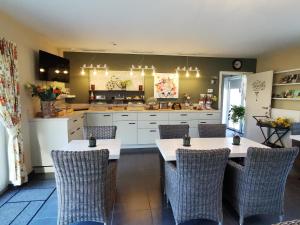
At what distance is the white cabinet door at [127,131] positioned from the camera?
15.3 feet

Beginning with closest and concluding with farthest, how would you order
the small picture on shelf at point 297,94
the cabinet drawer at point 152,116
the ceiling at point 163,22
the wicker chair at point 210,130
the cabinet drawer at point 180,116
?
1. the ceiling at point 163,22
2. the wicker chair at point 210,130
3. the small picture on shelf at point 297,94
4. the cabinet drawer at point 152,116
5. the cabinet drawer at point 180,116

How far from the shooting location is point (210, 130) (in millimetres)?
3107

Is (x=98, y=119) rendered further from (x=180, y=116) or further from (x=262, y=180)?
(x=262, y=180)

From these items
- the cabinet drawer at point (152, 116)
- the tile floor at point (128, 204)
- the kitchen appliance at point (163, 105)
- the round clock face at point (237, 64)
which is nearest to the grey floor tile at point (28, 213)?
the tile floor at point (128, 204)

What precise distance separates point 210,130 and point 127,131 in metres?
2.20

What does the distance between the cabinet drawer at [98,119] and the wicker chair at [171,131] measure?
205 centimetres

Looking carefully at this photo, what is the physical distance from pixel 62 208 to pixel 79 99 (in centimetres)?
372

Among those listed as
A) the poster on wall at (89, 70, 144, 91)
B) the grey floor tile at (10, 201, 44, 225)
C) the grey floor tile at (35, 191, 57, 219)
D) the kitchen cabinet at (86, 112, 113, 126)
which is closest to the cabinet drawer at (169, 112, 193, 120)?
the poster on wall at (89, 70, 144, 91)

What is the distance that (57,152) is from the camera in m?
1.60

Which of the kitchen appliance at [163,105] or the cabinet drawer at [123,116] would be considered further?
the kitchen appliance at [163,105]

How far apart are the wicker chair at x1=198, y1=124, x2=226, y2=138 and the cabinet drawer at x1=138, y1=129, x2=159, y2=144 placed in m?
1.84

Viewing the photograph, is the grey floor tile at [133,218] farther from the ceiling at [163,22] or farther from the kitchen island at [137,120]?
the ceiling at [163,22]

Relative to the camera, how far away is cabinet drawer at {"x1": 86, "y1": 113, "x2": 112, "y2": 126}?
15.1 ft

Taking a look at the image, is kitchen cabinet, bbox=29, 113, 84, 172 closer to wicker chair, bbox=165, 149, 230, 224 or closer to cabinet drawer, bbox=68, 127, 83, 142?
cabinet drawer, bbox=68, 127, 83, 142
